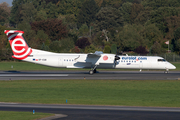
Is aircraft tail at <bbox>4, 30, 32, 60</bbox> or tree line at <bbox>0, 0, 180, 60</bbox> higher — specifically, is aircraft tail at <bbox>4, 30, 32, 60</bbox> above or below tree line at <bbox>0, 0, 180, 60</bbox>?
below

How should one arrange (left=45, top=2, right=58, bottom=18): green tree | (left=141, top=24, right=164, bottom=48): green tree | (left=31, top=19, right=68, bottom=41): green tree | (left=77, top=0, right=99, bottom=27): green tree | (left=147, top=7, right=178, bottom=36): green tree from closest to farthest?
(left=141, top=24, right=164, bottom=48): green tree < (left=31, top=19, right=68, bottom=41): green tree < (left=147, top=7, right=178, bottom=36): green tree < (left=45, top=2, right=58, bottom=18): green tree < (left=77, top=0, right=99, bottom=27): green tree

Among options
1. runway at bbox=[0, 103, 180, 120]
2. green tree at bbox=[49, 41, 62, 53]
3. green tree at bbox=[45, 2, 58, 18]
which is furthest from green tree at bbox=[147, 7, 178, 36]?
runway at bbox=[0, 103, 180, 120]

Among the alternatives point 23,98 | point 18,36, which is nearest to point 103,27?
point 18,36

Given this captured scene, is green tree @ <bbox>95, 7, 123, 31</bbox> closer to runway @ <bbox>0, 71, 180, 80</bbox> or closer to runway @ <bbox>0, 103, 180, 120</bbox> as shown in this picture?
runway @ <bbox>0, 71, 180, 80</bbox>

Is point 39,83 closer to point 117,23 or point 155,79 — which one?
point 155,79

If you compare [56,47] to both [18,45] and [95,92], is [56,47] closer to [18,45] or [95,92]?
[18,45]

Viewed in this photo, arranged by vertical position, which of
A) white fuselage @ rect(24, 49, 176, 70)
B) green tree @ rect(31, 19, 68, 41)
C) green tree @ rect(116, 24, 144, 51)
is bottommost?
white fuselage @ rect(24, 49, 176, 70)

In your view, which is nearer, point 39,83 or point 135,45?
point 39,83

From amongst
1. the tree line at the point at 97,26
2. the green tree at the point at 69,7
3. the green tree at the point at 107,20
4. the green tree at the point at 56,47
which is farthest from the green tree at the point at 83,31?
the green tree at the point at 56,47

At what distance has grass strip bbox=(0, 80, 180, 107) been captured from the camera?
2102 centimetres

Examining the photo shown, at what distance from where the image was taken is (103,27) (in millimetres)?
111625

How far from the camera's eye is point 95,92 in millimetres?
25469

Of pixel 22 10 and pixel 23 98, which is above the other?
pixel 22 10

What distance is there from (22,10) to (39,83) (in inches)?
4388
